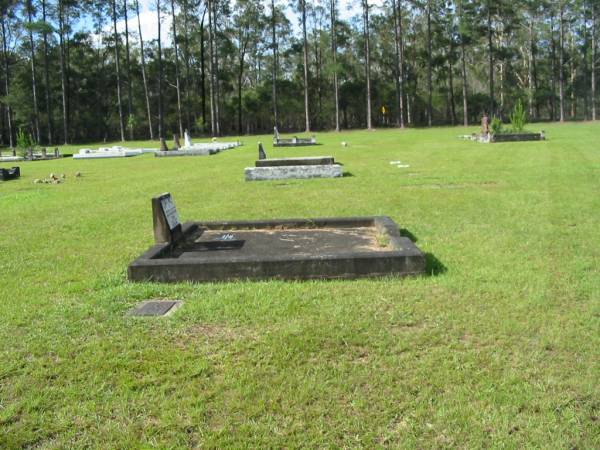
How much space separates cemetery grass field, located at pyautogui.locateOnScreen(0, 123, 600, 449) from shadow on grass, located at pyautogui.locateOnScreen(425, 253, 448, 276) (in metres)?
0.03

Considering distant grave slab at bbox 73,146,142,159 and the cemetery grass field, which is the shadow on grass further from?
distant grave slab at bbox 73,146,142,159

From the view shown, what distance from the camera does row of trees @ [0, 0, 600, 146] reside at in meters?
52.8

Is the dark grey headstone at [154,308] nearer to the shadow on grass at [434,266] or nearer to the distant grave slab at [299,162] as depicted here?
the shadow on grass at [434,266]

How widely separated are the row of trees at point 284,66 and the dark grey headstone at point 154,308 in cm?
4623

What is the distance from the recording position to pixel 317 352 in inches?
141

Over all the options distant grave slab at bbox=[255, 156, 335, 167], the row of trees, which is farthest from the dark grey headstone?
the row of trees

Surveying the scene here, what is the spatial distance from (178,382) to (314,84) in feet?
207

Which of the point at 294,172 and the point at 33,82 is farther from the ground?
the point at 33,82

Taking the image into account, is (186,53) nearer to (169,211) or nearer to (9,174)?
(9,174)

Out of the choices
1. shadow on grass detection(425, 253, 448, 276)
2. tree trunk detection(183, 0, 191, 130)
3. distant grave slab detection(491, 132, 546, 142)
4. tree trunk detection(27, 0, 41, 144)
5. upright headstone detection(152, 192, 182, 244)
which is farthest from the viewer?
tree trunk detection(183, 0, 191, 130)

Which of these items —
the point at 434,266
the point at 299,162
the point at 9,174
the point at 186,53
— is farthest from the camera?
the point at 186,53

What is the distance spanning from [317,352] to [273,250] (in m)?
2.44

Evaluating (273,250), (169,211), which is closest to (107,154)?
(169,211)

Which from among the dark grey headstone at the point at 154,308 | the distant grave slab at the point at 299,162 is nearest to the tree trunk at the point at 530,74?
the distant grave slab at the point at 299,162
